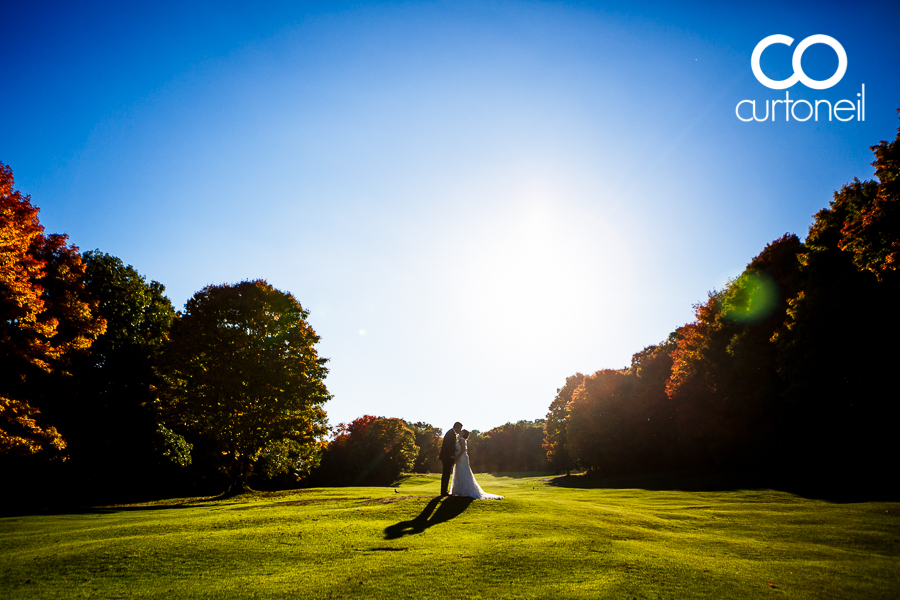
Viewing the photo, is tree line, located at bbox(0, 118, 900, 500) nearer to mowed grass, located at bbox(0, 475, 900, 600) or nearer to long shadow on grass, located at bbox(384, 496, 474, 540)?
mowed grass, located at bbox(0, 475, 900, 600)

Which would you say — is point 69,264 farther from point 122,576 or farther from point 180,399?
point 122,576

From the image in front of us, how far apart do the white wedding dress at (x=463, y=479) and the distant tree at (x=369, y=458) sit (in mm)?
53344

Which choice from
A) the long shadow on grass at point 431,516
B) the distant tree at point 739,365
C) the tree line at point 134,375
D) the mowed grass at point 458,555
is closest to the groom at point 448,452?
the long shadow on grass at point 431,516

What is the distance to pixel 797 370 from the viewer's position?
2575 cm

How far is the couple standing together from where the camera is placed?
17.1 metres

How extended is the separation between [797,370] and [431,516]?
83.4 feet

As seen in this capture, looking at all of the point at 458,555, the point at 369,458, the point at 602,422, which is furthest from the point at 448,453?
the point at 369,458

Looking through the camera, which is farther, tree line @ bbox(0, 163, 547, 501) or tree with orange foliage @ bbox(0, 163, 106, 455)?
tree line @ bbox(0, 163, 547, 501)

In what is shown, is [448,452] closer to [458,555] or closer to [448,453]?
[448,453]

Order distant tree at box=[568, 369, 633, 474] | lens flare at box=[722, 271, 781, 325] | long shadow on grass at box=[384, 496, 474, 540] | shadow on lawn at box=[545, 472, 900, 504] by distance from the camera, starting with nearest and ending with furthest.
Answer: long shadow on grass at box=[384, 496, 474, 540], shadow on lawn at box=[545, 472, 900, 504], lens flare at box=[722, 271, 781, 325], distant tree at box=[568, 369, 633, 474]

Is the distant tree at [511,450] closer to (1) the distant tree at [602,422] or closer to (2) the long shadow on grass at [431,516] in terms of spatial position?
(1) the distant tree at [602,422]

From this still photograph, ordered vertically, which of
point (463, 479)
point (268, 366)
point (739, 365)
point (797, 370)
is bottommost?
point (463, 479)

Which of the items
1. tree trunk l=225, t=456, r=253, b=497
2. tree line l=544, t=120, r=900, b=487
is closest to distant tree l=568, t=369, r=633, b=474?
tree line l=544, t=120, r=900, b=487

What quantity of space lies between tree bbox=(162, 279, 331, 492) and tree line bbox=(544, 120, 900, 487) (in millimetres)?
31442
